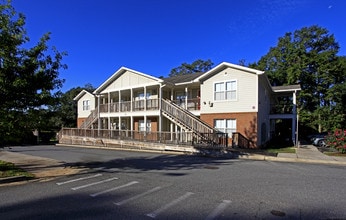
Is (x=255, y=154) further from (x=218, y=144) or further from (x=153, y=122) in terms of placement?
(x=153, y=122)

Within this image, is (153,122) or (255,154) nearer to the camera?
(255,154)

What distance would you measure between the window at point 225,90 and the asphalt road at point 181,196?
10737 millimetres

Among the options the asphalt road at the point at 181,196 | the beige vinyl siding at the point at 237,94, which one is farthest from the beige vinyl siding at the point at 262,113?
the asphalt road at the point at 181,196

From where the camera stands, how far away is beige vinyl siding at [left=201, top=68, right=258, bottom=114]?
1853 cm

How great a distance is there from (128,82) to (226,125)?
1197 cm

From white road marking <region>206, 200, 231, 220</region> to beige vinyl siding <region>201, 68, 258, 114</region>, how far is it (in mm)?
13622

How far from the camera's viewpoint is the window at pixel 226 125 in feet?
64.0

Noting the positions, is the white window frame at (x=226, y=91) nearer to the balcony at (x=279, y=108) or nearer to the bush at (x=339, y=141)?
the bush at (x=339, y=141)

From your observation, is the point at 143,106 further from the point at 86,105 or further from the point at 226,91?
the point at 86,105

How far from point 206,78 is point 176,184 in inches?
570

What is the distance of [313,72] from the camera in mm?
37688

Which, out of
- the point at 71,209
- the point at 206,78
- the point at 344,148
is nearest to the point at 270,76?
the point at 206,78

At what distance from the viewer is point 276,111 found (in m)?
26.1

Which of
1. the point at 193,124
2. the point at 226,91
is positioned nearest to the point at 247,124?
the point at 226,91
